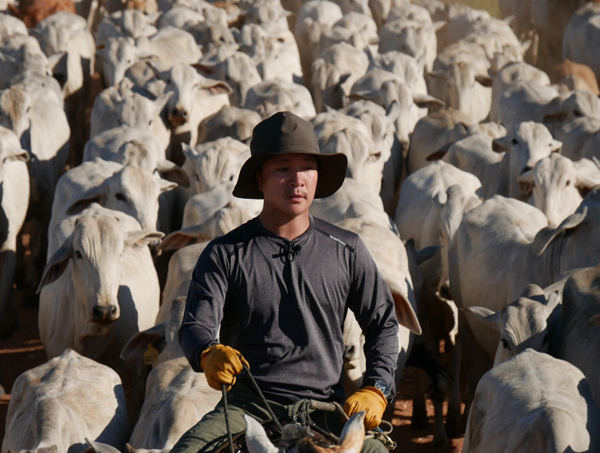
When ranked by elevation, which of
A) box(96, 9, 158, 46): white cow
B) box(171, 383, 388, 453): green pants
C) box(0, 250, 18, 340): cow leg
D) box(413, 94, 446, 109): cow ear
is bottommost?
box(0, 250, 18, 340): cow leg

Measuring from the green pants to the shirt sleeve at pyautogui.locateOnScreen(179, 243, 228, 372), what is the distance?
19cm

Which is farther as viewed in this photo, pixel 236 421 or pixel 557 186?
pixel 557 186

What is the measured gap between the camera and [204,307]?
10.6ft

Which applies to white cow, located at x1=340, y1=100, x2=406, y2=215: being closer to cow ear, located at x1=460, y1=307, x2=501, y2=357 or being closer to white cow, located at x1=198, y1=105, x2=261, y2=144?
white cow, located at x1=198, y1=105, x2=261, y2=144

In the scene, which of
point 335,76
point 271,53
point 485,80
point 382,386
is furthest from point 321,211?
point 271,53

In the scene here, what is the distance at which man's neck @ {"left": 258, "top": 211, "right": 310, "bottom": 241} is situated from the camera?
341 cm

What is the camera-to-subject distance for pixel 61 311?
7.64 m

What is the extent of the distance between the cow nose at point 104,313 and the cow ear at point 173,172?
3.27m

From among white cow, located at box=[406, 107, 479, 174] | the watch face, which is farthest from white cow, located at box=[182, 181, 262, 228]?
the watch face

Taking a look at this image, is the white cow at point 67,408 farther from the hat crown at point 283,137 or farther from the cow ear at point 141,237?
the hat crown at point 283,137

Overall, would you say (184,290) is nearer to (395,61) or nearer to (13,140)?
(13,140)

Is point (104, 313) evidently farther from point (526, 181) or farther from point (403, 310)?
point (526, 181)

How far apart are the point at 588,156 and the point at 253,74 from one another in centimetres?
571

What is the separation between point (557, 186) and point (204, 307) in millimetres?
6136
